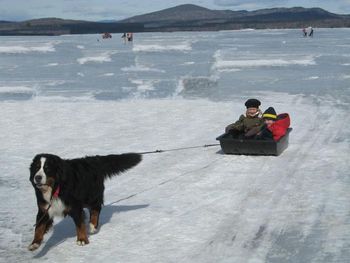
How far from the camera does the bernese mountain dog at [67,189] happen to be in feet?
14.2

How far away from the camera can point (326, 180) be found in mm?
6805

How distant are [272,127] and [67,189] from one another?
4.53 metres

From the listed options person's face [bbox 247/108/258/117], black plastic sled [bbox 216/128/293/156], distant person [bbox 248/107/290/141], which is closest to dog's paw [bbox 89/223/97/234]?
black plastic sled [bbox 216/128/293/156]

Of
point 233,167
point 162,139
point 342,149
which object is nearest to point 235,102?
point 162,139

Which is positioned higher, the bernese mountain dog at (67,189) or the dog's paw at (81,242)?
the bernese mountain dog at (67,189)

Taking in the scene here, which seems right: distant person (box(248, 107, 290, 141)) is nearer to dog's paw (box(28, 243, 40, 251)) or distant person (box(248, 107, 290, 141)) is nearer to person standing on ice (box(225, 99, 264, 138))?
person standing on ice (box(225, 99, 264, 138))

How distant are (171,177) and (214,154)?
1.48 metres

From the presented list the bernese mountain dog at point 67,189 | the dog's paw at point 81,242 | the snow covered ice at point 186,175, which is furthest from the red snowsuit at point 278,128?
the dog's paw at point 81,242

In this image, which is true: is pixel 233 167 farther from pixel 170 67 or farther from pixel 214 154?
pixel 170 67

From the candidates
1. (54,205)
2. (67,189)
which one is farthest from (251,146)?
(54,205)

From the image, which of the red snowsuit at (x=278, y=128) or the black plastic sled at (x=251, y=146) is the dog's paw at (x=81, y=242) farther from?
the red snowsuit at (x=278, y=128)

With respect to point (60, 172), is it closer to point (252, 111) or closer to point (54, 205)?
point (54, 205)

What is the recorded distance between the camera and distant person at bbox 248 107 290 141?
816cm

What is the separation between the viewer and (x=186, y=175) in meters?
7.29
